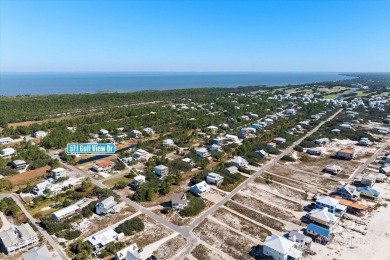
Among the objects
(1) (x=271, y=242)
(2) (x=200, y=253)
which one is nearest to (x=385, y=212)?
(1) (x=271, y=242)

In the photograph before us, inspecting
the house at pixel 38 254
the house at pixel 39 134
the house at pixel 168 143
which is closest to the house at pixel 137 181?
the house at pixel 38 254

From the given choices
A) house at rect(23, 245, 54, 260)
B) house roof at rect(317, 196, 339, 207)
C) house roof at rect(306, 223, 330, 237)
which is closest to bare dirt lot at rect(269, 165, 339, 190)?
house roof at rect(317, 196, 339, 207)

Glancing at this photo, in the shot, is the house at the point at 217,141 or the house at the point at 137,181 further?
the house at the point at 217,141

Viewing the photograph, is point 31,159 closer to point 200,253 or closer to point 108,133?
point 108,133

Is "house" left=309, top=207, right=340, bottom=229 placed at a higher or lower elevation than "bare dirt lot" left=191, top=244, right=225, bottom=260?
higher

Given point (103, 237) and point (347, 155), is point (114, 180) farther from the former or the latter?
point (347, 155)

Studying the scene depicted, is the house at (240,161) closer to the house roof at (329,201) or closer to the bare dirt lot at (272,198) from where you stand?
the bare dirt lot at (272,198)

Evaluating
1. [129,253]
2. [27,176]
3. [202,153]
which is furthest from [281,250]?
[27,176]

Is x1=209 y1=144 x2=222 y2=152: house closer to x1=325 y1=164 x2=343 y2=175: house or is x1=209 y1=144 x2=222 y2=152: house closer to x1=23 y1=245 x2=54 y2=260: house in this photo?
x1=325 y1=164 x2=343 y2=175: house
